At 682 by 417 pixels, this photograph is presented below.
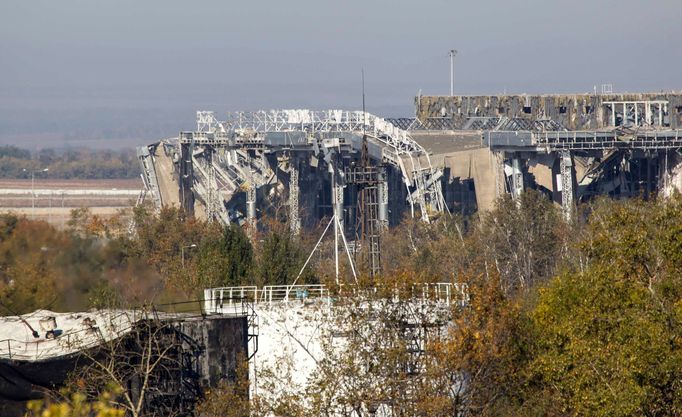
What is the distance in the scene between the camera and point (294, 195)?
125500mm

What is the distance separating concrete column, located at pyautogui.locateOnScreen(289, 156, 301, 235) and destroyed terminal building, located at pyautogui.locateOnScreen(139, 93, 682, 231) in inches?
3.7

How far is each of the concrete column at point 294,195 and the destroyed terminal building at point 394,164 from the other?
0.31 ft

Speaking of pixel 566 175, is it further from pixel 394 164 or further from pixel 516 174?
pixel 394 164

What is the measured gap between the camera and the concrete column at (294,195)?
4725 inches

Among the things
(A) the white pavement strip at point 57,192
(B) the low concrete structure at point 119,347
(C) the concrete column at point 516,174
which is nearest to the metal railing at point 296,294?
(B) the low concrete structure at point 119,347

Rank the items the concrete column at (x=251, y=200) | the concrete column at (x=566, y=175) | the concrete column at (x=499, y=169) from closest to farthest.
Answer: the concrete column at (x=566, y=175) < the concrete column at (x=499, y=169) < the concrete column at (x=251, y=200)

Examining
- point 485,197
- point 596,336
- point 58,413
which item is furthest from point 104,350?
point 485,197

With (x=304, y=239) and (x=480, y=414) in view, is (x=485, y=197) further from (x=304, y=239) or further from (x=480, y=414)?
(x=480, y=414)

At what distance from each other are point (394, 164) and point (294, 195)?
24.6 ft

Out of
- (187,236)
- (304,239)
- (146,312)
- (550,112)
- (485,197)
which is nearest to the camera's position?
(146,312)

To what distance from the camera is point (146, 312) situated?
46.1 metres

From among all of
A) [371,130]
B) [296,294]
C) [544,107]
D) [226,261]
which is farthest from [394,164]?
[296,294]

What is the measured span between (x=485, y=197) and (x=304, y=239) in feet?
68.5

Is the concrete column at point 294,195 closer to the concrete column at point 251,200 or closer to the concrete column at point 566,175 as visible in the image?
the concrete column at point 251,200
